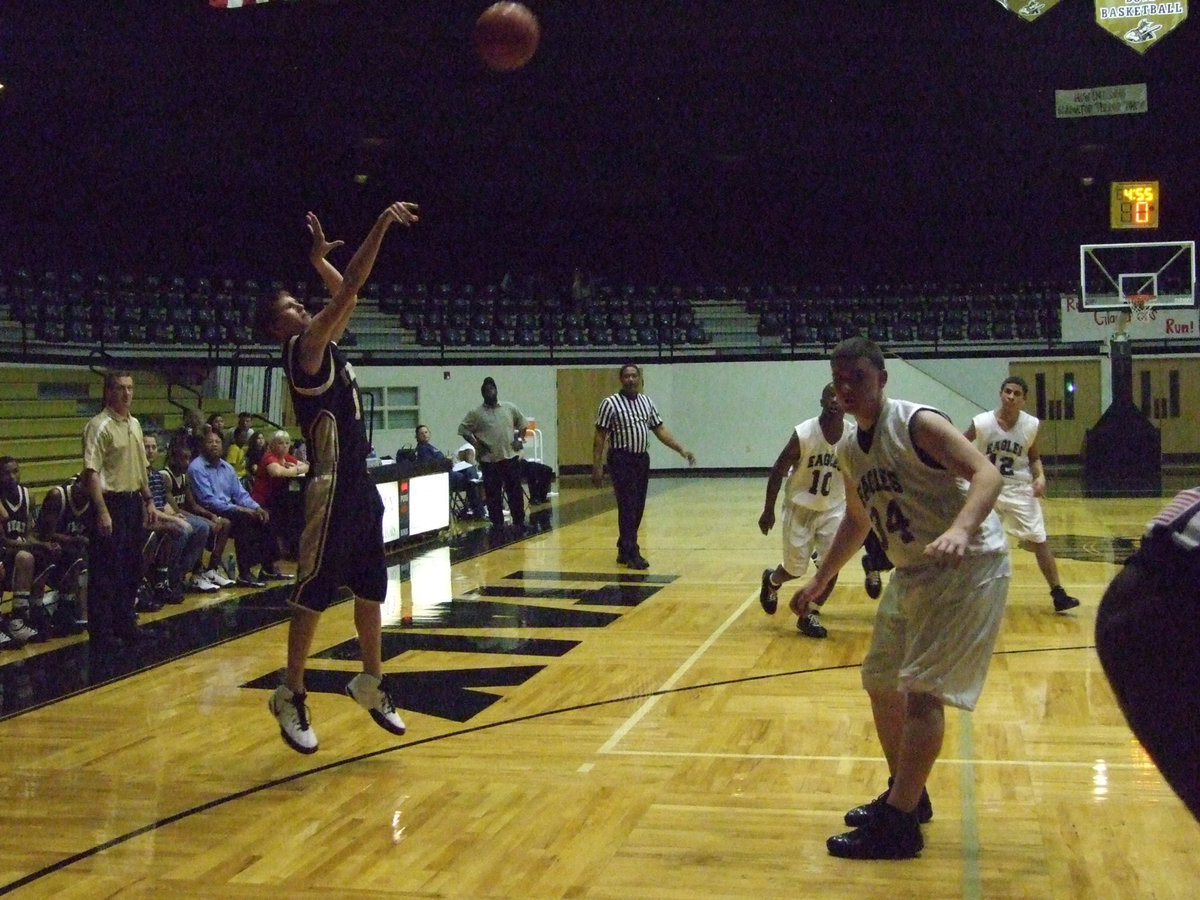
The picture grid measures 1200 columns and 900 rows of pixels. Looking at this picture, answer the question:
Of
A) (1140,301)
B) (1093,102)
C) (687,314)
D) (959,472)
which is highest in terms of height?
(1093,102)

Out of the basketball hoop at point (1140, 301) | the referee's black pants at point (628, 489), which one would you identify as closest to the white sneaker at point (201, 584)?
the referee's black pants at point (628, 489)

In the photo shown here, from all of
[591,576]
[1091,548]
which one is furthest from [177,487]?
[1091,548]

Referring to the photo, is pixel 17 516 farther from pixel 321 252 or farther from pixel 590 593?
pixel 321 252

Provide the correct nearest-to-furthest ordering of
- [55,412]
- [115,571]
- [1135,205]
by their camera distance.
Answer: [115,571] < [55,412] < [1135,205]

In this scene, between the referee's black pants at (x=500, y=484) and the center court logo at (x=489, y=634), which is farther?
the referee's black pants at (x=500, y=484)

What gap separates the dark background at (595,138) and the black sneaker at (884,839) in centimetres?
1517

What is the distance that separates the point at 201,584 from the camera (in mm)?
10320

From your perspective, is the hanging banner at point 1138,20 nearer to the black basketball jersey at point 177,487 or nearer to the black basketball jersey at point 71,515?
the black basketball jersey at point 177,487

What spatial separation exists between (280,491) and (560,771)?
6867 mm

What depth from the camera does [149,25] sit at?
16828 mm

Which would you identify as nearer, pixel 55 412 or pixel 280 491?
pixel 280 491

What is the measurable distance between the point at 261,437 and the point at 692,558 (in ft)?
14.3

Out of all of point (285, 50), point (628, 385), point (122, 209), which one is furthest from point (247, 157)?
point (628, 385)

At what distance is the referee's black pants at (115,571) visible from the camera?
26.0ft
